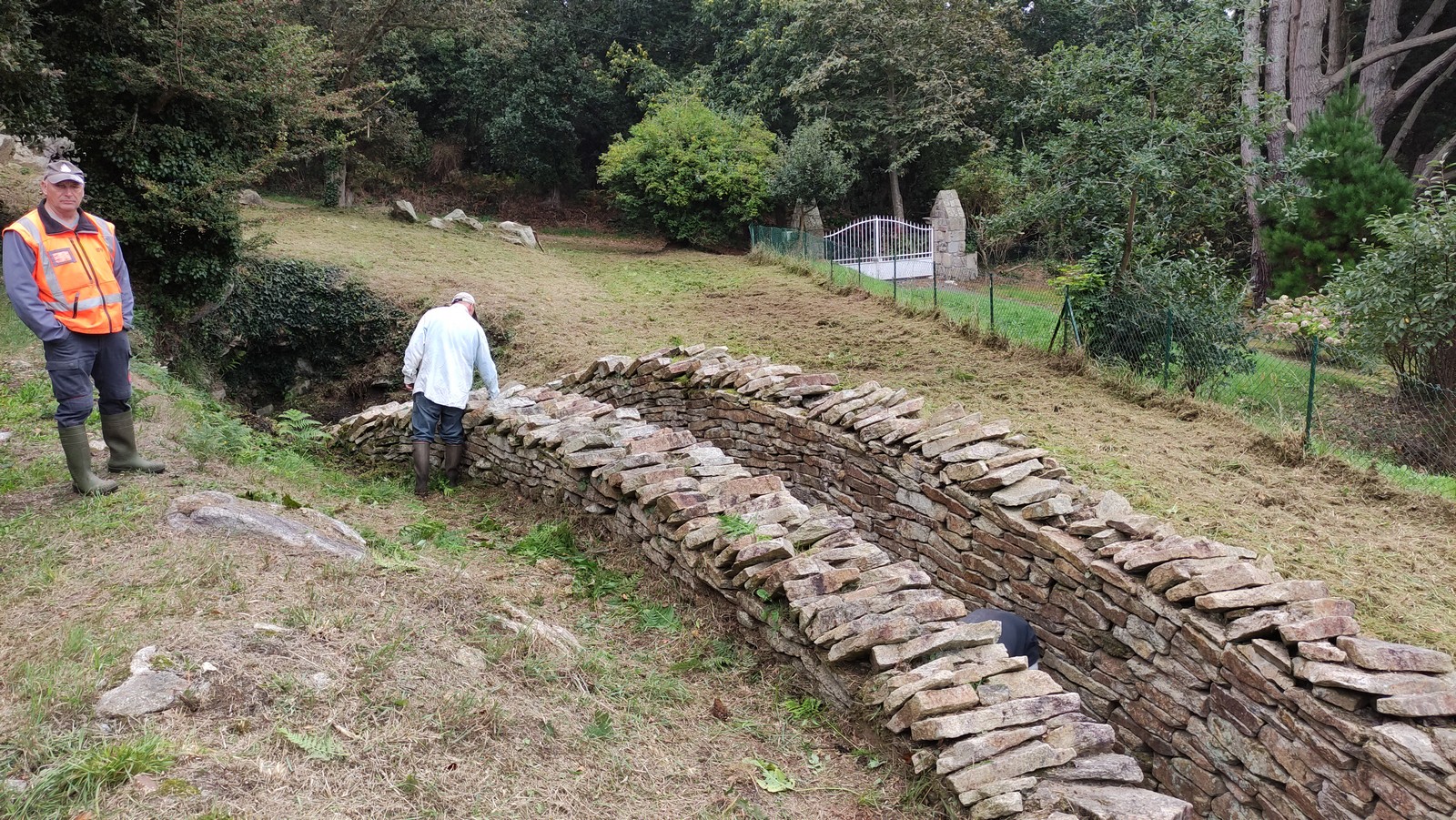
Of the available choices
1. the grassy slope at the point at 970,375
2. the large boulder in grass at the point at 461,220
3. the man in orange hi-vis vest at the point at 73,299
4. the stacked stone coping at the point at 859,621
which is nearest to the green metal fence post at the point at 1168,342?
the grassy slope at the point at 970,375

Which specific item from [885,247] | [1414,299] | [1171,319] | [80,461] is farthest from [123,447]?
[885,247]

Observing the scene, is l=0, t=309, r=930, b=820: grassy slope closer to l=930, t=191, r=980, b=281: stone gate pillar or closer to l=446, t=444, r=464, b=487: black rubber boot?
l=446, t=444, r=464, b=487: black rubber boot

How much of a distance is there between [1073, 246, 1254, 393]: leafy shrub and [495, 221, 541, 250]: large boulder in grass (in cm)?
1512

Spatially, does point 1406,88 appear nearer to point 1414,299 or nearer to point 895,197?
point 895,197

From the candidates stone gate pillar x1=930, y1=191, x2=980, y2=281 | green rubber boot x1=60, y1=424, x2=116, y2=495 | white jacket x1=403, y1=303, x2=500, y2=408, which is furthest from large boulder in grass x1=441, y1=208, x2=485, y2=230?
green rubber boot x1=60, y1=424, x2=116, y2=495

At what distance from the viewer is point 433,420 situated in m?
7.07

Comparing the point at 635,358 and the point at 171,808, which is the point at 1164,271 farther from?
the point at 171,808

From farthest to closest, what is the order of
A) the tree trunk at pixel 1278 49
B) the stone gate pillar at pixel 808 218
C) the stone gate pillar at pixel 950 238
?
the stone gate pillar at pixel 808 218, the stone gate pillar at pixel 950 238, the tree trunk at pixel 1278 49

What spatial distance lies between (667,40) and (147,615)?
2891 centimetres

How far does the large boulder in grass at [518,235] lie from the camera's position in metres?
21.5

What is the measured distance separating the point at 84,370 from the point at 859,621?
4.58m

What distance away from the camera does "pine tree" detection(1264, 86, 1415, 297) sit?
604 inches

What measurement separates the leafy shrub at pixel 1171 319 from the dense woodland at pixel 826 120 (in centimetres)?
6

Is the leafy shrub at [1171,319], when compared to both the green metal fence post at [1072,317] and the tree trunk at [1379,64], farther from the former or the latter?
the tree trunk at [1379,64]
